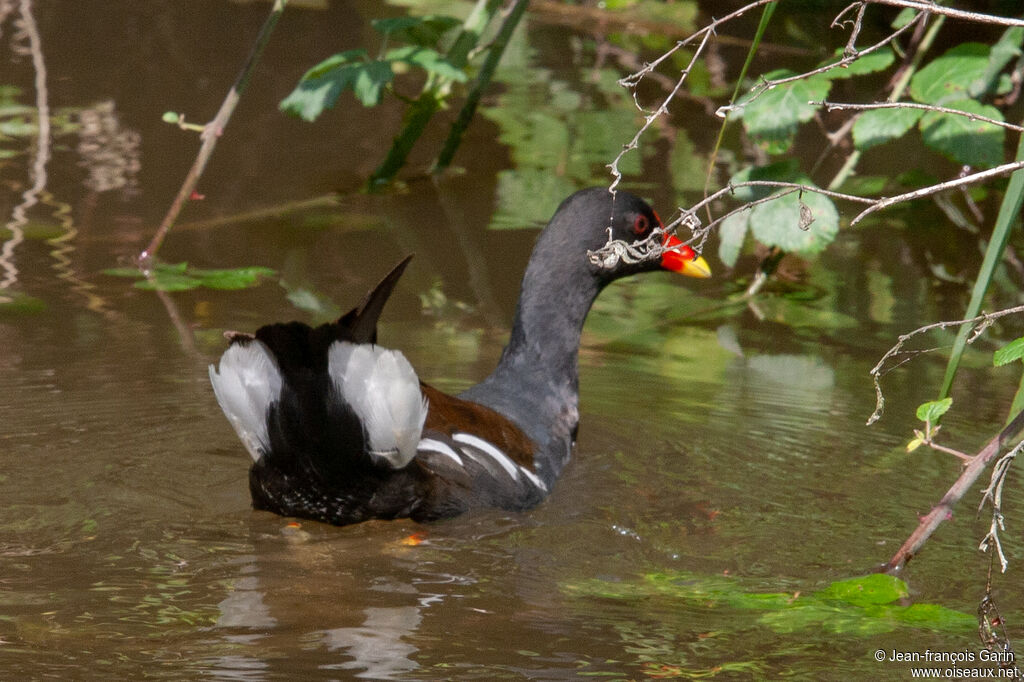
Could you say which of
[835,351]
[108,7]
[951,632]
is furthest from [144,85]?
[951,632]

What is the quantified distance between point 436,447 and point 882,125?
2.40 metres

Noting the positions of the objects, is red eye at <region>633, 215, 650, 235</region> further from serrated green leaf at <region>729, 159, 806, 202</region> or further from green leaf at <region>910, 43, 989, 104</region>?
green leaf at <region>910, 43, 989, 104</region>

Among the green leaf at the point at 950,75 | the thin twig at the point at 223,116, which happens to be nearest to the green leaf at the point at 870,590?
the green leaf at the point at 950,75

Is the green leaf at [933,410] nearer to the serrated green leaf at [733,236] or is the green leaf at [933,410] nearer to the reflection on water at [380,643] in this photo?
the reflection on water at [380,643]

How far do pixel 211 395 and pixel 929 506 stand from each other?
2430 millimetres

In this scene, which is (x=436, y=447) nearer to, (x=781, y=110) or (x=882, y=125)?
(x=781, y=110)

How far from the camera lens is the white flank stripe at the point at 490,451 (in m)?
4.07

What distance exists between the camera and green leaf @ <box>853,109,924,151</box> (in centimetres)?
521

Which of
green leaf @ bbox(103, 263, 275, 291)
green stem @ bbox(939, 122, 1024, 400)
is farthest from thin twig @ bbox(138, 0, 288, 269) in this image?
green stem @ bbox(939, 122, 1024, 400)

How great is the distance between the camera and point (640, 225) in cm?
494

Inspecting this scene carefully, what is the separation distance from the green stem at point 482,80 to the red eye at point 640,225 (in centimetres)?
206

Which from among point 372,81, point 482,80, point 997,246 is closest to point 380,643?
point 997,246

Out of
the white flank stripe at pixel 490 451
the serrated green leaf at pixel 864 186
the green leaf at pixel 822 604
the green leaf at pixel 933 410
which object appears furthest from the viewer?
the serrated green leaf at pixel 864 186

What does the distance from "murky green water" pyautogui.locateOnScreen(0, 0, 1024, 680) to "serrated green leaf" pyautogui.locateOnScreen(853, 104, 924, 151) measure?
0.89m
